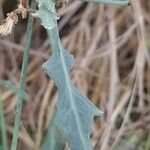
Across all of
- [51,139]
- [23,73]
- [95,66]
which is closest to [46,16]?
[23,73]

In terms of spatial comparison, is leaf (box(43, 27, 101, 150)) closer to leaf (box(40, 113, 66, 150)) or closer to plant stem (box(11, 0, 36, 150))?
plant stem (box(11, 0, 36, 150))

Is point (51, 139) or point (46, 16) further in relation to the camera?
point (51, 139)

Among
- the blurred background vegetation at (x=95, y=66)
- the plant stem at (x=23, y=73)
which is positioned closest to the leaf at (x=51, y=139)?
the blurred background vegetation at (x=95, y=66)

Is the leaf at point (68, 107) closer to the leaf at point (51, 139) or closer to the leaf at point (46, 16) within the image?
the leaf at point (46, 16)

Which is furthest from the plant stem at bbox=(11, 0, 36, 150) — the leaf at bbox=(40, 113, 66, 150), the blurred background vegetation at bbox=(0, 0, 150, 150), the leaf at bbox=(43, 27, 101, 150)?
the blurred background vegetation at bbox=(0, 0, 150, 150)

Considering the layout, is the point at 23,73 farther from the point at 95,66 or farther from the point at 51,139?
the point at 95,66

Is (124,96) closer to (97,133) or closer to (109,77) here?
(109,77)
